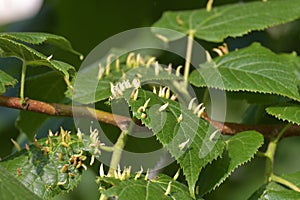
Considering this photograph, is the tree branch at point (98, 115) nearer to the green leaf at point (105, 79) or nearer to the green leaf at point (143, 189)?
the green leaf at point (105, 79)

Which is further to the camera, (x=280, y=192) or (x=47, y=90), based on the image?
(x=47, y=90)

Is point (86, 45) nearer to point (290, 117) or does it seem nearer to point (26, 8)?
point (26, 8)

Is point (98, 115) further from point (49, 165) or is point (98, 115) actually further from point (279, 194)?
point (279, 194)

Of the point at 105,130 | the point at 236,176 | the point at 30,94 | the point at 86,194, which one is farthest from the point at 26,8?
the point at 105,130

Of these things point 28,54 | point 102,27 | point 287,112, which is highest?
point 28,54

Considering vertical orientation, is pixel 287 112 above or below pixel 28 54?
below

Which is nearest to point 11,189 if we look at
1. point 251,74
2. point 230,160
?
point 230,160
